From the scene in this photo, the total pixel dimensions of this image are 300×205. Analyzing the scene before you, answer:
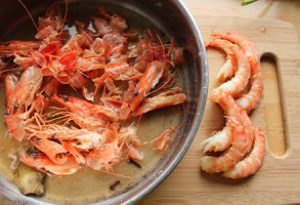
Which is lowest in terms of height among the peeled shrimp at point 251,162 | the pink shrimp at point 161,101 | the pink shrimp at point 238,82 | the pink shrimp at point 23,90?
the peeled shrimp at point 251,162

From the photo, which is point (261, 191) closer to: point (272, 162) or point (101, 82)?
point (272, 162)

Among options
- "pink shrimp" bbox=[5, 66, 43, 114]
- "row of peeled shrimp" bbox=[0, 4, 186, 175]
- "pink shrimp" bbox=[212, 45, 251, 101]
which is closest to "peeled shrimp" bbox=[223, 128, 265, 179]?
"pink shrimp" bbox=[212, 45, 251, 101]

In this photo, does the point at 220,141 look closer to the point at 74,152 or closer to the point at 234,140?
the point at 234,140

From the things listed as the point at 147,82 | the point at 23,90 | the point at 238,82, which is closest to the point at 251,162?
the point at 238,82

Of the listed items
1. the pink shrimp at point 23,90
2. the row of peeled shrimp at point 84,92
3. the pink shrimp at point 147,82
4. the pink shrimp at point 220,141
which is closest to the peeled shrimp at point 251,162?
the pink shrimp at point 220,141

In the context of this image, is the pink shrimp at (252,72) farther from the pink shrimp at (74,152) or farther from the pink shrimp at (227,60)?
the pink shrimp at (74,152)

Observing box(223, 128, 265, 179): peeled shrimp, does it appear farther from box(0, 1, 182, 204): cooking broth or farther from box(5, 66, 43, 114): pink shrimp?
box(5, 66, 43, 114): pink shrimp
